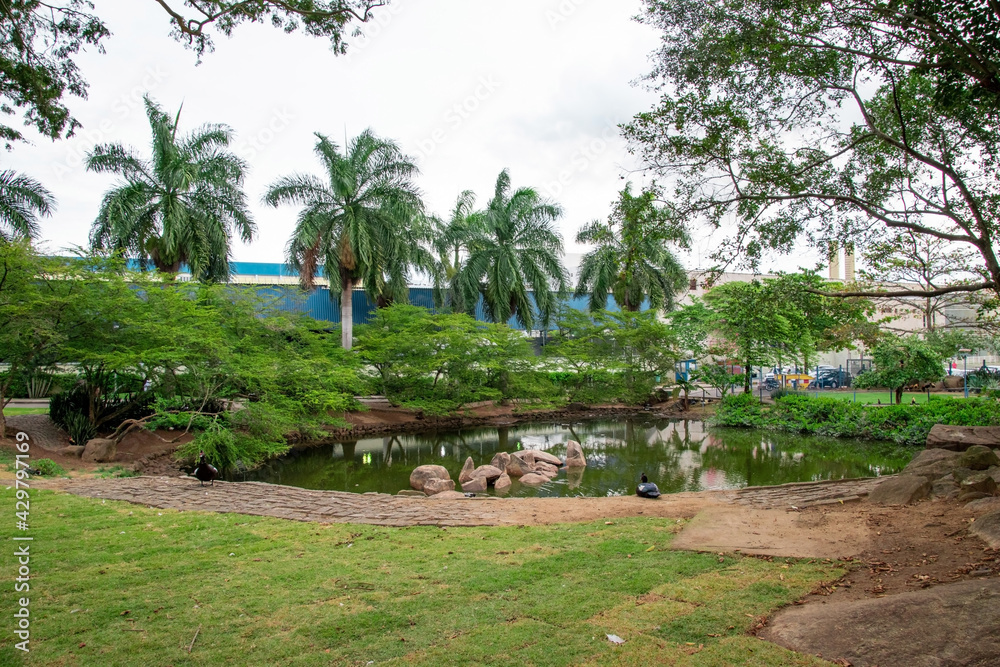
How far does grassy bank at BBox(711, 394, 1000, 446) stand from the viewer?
16719mm

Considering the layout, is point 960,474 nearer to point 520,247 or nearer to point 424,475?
point 424,475

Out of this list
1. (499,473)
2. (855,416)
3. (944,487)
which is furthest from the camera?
(855,416)

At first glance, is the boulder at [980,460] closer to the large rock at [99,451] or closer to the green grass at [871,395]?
the large rock at [99,451]

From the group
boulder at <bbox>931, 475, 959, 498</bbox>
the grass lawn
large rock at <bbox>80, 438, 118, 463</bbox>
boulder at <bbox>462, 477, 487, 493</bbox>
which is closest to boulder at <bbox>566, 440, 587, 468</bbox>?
boulder at <bbox>462, 477, 487, 493</bbox>

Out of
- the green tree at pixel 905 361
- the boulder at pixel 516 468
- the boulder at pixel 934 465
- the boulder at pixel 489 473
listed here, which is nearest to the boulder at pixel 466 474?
the boulder at pixel 489 473

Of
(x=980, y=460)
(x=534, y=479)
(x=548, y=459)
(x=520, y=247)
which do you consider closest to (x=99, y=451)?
(x=534, y=479)

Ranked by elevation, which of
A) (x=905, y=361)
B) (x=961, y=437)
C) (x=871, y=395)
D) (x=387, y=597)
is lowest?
Result: (x=871, y=395)

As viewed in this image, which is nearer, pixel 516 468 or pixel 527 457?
pixel 516 468

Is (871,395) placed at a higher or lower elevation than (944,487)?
lower

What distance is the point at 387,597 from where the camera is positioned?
4.65 meters

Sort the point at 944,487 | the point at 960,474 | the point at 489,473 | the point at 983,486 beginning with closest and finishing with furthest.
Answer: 1. the point at 983,486
2. the point at 944,487
3. the point at 960,474
4. the point at 489,473

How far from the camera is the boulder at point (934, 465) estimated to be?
809 centimetres

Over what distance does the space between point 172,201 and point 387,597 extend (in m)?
21.7

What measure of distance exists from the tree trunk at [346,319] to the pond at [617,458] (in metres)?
5.37
